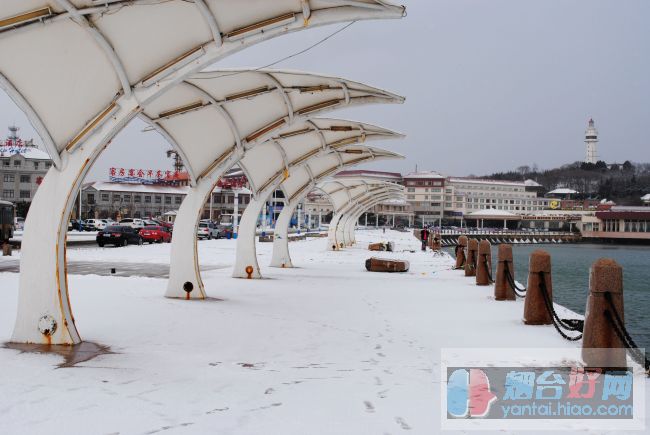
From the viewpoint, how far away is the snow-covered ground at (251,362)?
15.7ft

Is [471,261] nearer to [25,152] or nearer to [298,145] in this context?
[298,145]

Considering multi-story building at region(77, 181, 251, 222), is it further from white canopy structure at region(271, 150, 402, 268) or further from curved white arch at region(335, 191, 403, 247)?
white canopy structure at region(271, 150, 402, 268)

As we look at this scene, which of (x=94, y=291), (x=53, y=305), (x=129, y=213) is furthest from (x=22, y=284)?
(x=129, y=213)

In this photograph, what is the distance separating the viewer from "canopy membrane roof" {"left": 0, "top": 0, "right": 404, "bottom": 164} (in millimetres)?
6984

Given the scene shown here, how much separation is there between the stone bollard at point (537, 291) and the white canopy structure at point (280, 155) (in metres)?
9.18

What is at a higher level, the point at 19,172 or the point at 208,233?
the point at 19,172

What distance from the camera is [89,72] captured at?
25.3 feet

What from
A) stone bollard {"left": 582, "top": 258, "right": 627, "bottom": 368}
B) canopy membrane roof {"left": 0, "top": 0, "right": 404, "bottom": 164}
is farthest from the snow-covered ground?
canopy membrane roof {"left": 0, "top": 0, "right": 404, "bottom": 164}

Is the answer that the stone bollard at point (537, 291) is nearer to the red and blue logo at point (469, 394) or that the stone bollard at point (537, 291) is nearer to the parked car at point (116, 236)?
the red and blue logo at point (469, 394)

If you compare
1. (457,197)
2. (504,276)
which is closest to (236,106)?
(504,276)

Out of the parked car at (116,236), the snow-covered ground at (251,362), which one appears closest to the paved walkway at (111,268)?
the snow-covered ground at (251,362)

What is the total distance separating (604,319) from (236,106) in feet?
28.9

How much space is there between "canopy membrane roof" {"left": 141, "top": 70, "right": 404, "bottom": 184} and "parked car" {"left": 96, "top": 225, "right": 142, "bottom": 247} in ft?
71.5

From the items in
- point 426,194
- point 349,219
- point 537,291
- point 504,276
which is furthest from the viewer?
point 426,194
